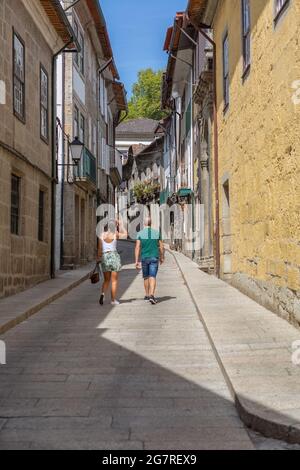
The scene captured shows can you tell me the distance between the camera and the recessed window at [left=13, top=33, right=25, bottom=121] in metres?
12.1

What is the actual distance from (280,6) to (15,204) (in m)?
6.90

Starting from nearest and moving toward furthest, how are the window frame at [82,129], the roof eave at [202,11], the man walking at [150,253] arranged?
the man walking at [150,253] → the roof eave at [202,11] → the window frame at [82,129]

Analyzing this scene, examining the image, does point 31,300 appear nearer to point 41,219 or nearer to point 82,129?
point 41,219

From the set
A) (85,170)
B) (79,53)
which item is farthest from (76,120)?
(79,53)

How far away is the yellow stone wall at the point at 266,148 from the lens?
287 inches

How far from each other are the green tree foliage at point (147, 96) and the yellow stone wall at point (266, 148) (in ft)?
156

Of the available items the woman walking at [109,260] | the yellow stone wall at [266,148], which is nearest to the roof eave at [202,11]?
the yellow stone wall at [266,148]

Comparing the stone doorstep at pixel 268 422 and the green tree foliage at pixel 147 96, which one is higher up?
the green tree foliage at pixel 147 96

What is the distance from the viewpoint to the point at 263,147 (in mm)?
8891

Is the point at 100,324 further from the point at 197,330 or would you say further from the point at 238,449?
the point at 238,449

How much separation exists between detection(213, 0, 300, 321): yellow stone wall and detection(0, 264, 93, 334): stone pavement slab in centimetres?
365

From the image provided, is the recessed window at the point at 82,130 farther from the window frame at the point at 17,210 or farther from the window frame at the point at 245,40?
the window frame at the point at 245,40

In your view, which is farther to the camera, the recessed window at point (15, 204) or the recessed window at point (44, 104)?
the recessed window at point (44, 104)

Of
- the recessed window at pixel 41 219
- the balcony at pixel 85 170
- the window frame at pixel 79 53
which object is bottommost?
the recessed window at pixel 41 219
